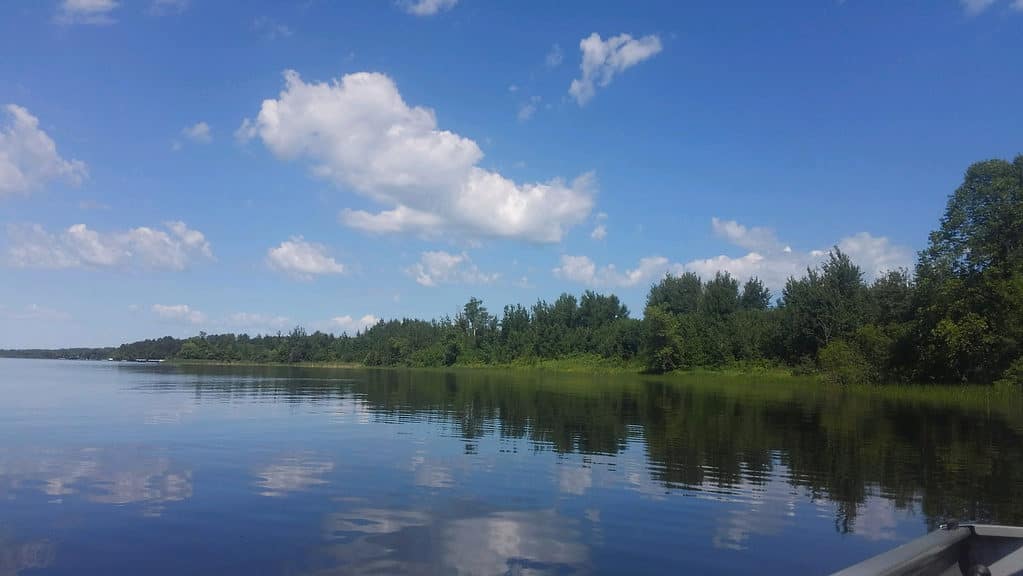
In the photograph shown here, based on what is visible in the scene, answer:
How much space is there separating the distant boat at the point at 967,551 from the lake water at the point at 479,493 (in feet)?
13.0

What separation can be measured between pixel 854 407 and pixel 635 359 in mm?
81949

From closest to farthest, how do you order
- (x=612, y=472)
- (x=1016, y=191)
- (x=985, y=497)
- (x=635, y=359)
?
1. (x=985, y=497)
2. (x=612, y=472)
3. (x=1016, y=191)
4. (x=635, y=359)

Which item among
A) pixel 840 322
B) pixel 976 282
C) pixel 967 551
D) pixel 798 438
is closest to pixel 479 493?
pixel 967 551

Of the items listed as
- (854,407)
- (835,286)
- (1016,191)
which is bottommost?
(854,407)

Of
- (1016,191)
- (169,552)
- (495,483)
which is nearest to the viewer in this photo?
(169,552)

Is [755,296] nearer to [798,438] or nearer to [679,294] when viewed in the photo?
[679,294]

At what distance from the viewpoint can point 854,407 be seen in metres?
42.3

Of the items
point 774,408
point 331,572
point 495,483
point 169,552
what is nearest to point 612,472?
point 495,483

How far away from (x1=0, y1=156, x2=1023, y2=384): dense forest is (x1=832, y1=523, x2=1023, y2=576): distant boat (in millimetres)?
55935

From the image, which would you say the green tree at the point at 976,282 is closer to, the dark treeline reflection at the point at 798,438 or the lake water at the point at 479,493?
the dark treeline reflection at the point at 798,438

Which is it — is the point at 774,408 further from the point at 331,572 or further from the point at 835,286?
the point at 835,286

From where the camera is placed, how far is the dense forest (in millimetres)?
55031

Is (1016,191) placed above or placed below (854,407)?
above

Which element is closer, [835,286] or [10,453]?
[10,453]
